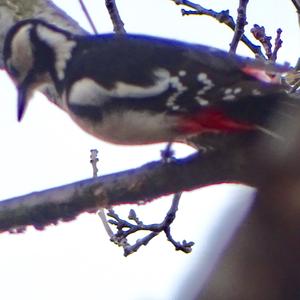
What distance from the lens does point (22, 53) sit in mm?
2639

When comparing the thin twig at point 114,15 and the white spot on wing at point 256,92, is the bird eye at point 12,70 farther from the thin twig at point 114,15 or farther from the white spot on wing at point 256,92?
the white spot on wing at point 256,92

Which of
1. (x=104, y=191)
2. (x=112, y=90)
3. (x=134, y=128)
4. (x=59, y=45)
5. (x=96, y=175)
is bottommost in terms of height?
(x=104, y=191)

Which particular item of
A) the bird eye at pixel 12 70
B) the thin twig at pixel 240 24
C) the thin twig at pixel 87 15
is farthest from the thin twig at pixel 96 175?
the thin twig at pixel 240 24

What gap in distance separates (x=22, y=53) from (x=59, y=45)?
23 cm

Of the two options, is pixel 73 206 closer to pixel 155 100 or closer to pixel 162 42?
pixel 155 100

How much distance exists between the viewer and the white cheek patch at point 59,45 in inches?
94.7

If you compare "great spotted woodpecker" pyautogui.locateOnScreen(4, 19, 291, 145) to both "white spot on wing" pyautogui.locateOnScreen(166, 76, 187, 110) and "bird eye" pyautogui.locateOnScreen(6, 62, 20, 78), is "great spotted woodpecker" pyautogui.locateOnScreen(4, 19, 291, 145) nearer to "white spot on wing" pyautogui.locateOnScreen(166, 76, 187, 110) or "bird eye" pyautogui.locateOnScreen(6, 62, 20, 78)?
"white spot on wing" pyautogui.locateOnScreen(166, 76, 187, 110)

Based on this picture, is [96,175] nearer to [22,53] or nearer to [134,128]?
[22,53]

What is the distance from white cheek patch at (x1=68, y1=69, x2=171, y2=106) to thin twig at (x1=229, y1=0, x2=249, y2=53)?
78 cm

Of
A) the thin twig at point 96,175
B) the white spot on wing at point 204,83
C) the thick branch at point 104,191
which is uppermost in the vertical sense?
the thin twig at point 96,175

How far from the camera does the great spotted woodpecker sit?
181cm

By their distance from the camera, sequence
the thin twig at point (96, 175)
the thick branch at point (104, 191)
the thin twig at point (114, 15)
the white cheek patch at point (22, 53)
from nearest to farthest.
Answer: the thick branch at point (104, 191), the white cheek patch at point (22, 53), the thin twig at point (114, 15), the thin twig at point (96, 175)

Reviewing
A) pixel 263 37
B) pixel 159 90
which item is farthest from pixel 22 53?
pixel 263 37

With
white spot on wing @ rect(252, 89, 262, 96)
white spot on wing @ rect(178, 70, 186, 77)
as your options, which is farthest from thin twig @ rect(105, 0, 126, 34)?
white spot on wing @ rect(252, 89, 262, 96)
